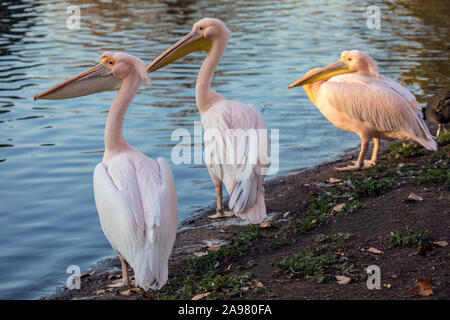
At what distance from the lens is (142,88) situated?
1084 centimetres

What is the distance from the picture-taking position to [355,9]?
19.9 meters

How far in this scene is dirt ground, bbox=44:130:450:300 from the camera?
370cm

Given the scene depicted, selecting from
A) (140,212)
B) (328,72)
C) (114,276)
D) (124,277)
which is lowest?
(114,276)

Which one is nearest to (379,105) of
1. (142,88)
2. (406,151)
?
(406,151)

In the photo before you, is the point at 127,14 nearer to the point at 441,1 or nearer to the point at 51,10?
the point at 51,10

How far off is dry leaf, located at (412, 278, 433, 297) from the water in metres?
2.85

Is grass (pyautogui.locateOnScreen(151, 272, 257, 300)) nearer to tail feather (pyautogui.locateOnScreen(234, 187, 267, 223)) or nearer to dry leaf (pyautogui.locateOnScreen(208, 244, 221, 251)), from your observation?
dry leaf (pyautogui.locateOnScreen(208, 244, 221, 251))

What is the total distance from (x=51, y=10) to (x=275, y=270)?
1690cm

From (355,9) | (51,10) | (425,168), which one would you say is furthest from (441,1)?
(425,168)

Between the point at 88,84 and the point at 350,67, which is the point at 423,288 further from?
the point at 350,67

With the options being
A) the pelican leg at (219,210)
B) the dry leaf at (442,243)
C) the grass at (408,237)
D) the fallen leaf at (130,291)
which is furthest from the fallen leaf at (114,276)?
the dry leaf at (442,243)

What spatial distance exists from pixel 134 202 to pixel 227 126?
5.27 ft

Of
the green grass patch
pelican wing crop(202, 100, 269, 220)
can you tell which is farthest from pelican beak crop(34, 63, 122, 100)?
the green grass patch

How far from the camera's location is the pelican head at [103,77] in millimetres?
4691
